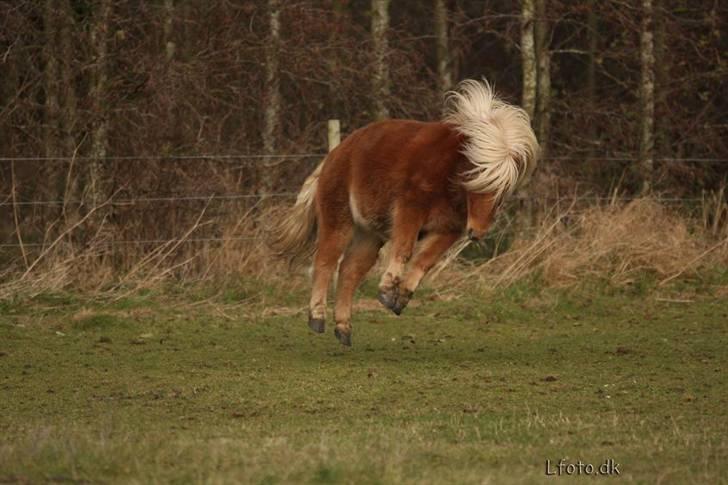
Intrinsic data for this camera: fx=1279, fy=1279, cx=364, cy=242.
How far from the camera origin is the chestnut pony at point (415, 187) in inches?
343

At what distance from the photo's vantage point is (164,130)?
577 inches

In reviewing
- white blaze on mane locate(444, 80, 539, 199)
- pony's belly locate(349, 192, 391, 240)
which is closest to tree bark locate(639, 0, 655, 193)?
white blaze on mane locate(444, 80, 539, 199)

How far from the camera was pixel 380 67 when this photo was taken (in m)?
16.6

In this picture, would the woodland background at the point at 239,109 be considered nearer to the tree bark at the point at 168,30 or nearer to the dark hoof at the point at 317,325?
the tree bark at the point at 168,30

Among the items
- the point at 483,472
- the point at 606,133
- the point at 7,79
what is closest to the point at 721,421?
the point at 483,472

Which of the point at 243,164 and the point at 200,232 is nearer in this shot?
the point at 200,232

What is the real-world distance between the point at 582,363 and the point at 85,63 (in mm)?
7235

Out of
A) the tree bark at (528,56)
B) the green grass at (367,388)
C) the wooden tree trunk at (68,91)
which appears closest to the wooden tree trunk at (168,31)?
the wooden tree trunk at (68,91)

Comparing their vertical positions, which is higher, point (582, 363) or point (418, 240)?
point (418, 240)

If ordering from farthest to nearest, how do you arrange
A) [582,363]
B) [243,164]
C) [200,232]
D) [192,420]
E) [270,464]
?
[243,164] → [200,232] → [582,363] → [192,420] → [270,464]

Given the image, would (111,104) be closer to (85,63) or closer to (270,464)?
(85,63)

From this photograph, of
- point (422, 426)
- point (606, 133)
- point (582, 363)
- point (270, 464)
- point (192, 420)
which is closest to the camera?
point (270, 464)

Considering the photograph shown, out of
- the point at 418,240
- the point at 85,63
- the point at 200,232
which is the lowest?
the point at 200,232

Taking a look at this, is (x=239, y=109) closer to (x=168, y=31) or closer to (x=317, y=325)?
(x=168, y=31)
